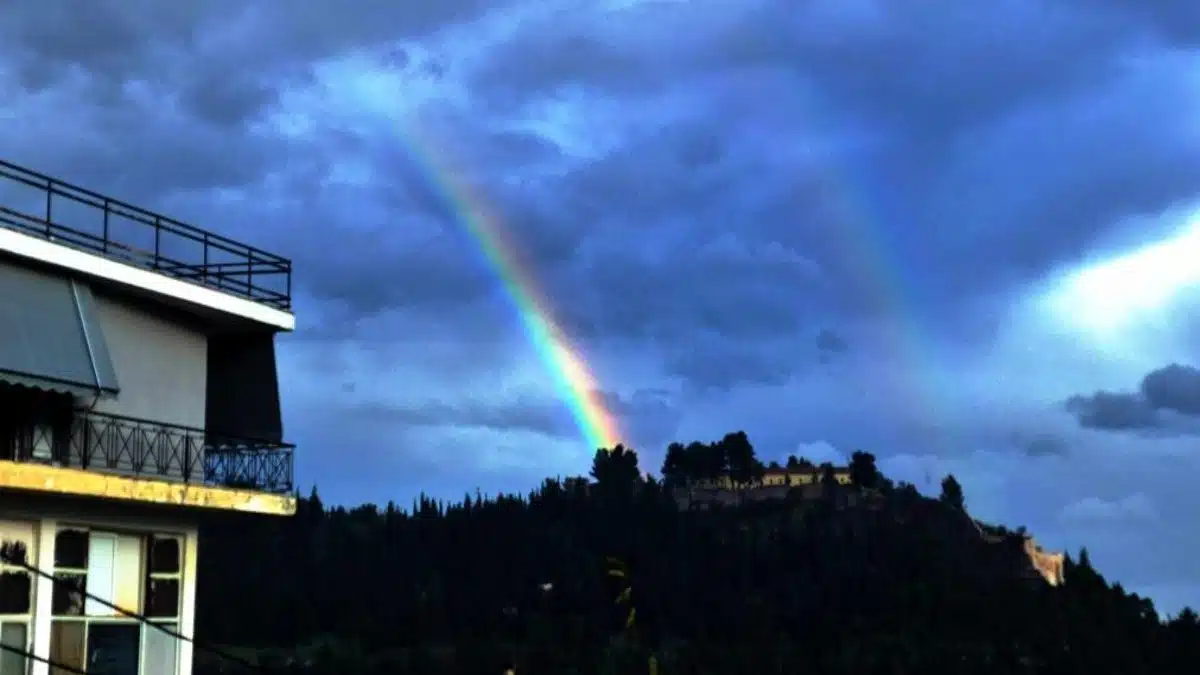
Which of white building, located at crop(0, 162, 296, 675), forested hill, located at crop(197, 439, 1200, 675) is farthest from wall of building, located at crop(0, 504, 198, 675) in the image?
forested hill, located at crop(197, 439, 1200, 675)

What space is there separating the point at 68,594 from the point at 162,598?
202 cm

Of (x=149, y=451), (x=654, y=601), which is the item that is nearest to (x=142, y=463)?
(x=149, y=451)

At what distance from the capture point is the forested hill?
157 meters

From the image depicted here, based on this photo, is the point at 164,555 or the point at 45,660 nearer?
the point at 45,660

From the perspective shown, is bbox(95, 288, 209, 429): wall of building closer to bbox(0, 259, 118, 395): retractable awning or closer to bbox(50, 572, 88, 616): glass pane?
bbox(0, 259, 118, 395): retractable awning

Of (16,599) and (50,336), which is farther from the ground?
(50,336)

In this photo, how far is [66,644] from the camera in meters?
23.5

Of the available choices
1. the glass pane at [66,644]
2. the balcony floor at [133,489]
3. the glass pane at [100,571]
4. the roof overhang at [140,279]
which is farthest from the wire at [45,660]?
the roof overhang at [140,279]

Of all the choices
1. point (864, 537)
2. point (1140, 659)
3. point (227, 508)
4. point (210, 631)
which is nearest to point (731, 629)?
point (864, 537)

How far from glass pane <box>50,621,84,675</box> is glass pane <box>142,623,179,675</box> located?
1441mm

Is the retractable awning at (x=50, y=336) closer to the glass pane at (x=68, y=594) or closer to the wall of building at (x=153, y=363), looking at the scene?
the wall of building at (x=153, y=363)

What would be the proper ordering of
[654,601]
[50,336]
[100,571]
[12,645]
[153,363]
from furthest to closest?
[654,601], [153,363], [100,571], [12,645], [50,336]

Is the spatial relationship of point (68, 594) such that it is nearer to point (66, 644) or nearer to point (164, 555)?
point (66, 644)

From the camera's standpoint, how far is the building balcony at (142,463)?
72.1 feet
